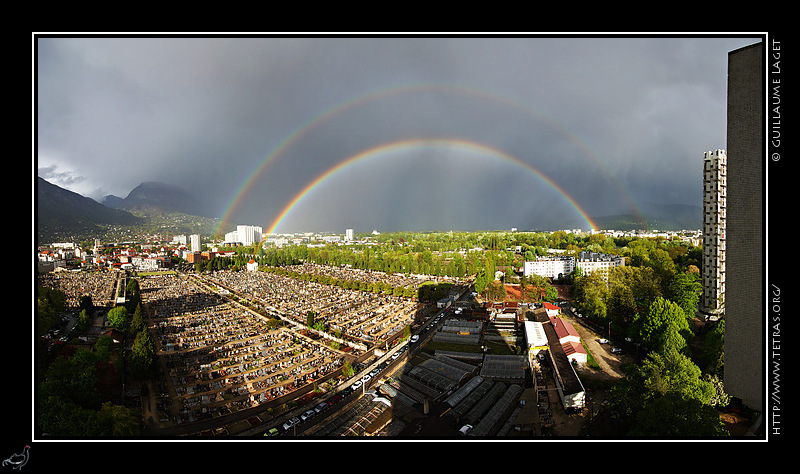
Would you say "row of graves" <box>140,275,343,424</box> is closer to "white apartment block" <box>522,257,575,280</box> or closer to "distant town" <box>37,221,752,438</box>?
"distant town" <box>37,221,752,438</box>

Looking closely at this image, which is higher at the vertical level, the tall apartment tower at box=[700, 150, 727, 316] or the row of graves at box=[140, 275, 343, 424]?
the tall apartment tower at box=[700, 150, 727, 316]

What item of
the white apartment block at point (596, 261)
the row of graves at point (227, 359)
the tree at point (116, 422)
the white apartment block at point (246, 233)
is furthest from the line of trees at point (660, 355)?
the white apartment block at point (246, 233)

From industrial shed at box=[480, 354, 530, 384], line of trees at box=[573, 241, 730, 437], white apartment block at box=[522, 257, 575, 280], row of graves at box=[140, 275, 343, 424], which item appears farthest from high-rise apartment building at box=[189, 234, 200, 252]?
line of trees at box=[573, 241, 730, 437]

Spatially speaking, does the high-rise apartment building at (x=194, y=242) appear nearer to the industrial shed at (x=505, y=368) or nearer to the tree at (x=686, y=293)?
the industrial shed at (x=505, y=368)

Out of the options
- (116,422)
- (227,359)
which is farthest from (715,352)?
(227,359)
